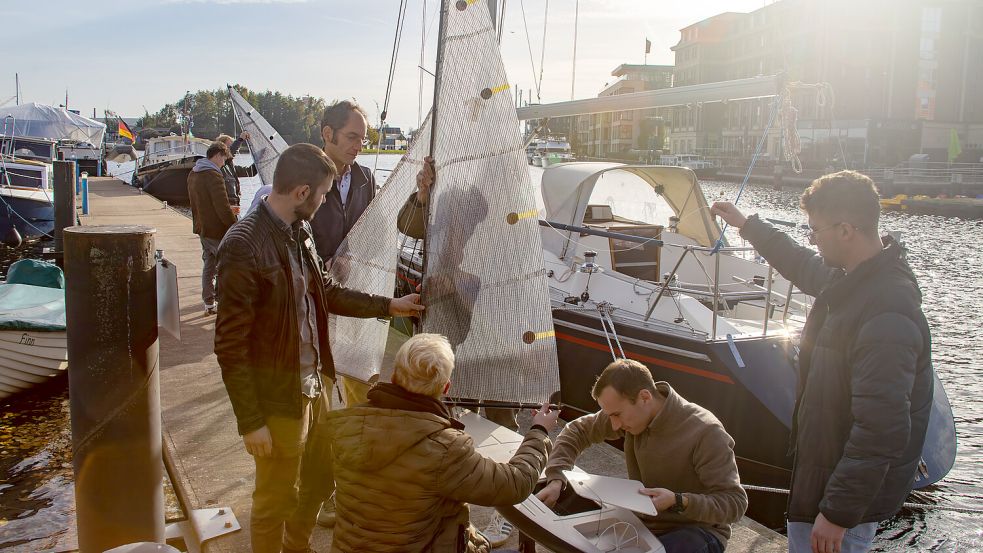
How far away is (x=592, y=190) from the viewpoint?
8.65m

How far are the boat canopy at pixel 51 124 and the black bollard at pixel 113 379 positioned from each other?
43628 millimetres

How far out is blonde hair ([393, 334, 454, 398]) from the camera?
2398 mm

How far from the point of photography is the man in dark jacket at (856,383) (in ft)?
7.43

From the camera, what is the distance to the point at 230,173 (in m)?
9.00

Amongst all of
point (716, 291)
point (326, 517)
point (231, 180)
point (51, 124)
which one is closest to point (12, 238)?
point (231, 180)

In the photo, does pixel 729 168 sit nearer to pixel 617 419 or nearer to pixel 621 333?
pixel 621 333

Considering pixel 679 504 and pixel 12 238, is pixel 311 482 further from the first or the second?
pixel 12 238

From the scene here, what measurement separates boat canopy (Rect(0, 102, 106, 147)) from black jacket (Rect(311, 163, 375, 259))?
4301cm

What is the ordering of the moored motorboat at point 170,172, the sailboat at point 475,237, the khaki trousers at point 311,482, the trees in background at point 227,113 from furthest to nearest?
the trees in background at point 227,113, the moored motorboat at point 170,172, the sailboat at point 475,237, the khaki trousers at point 311,482

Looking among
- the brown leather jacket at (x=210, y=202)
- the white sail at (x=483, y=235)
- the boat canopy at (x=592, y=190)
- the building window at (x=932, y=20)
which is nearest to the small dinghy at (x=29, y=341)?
the brown leather jacket at (x=210, y=202)

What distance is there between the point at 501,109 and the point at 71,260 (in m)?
1.86

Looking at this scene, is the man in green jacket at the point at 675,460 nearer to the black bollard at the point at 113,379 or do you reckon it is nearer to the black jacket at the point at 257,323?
the black jacket at the point at 257,323

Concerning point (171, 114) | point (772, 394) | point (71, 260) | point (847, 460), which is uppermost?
point (171, 114)

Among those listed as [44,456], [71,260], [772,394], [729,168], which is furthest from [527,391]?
[729,168]
